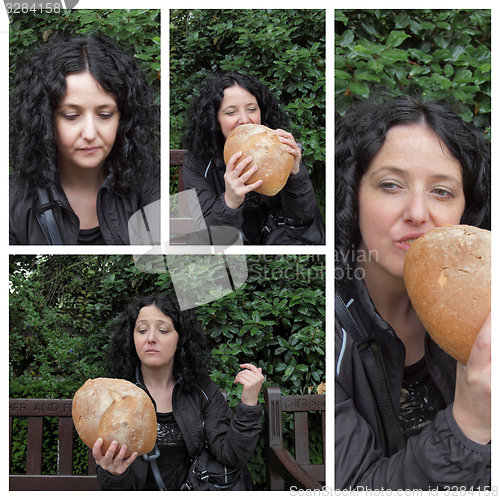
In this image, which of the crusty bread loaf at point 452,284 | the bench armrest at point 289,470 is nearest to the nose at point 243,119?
the crusty bread loaf at point 452,284

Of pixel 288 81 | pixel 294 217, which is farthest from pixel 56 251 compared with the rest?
pixel 288 81

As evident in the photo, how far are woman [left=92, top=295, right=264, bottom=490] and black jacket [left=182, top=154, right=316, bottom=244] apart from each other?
0.31m

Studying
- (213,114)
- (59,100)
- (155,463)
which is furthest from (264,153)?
(155,463)

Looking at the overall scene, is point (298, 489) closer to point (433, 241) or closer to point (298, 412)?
point (298, 412)

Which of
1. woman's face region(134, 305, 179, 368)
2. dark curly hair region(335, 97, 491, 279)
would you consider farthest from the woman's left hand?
woman's face region(134, 305, 179, 368)

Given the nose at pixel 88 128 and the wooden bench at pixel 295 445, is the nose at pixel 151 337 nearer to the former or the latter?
the wooden bench at pixel 295 445

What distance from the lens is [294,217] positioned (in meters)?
1.92

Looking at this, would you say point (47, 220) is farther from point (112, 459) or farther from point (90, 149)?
point (112, 459)

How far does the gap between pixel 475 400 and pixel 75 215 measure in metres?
1.31

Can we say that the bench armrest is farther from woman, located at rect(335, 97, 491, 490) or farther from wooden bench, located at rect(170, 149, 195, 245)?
wooden bench, located at rect(170, 149, 195, 245)

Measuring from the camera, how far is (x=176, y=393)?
6.31 ft

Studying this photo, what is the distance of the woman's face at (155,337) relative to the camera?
A: 1932mm

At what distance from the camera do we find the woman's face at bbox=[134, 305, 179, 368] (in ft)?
6.34
